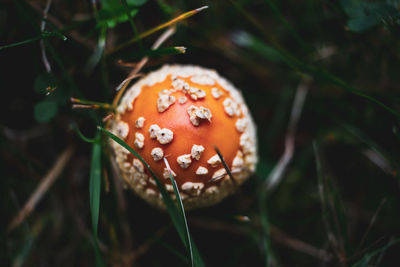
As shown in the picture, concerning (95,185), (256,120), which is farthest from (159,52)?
(256,120)

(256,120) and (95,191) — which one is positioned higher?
(95,191)

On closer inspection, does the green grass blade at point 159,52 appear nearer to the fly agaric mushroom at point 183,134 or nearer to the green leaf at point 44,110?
the fly agaric mushroom at point 183,134

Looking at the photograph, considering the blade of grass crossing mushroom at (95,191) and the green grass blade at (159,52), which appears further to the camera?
the green grass blade at (159,52)

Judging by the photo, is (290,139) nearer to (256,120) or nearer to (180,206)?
(256,120)

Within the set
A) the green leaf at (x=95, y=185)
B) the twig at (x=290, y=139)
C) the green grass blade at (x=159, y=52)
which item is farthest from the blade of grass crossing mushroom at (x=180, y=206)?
the twig at (x=290, y=139)

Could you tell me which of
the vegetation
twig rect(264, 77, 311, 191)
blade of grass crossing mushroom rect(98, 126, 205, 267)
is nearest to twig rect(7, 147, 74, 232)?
the vegetation

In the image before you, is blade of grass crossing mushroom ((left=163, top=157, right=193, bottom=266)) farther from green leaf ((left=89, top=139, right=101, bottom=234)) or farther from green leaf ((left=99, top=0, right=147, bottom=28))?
green leaf ((left=99, top=0, right=147, bottom=28))

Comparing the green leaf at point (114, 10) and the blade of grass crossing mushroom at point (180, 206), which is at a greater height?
the green leaf at point (114, 10)
